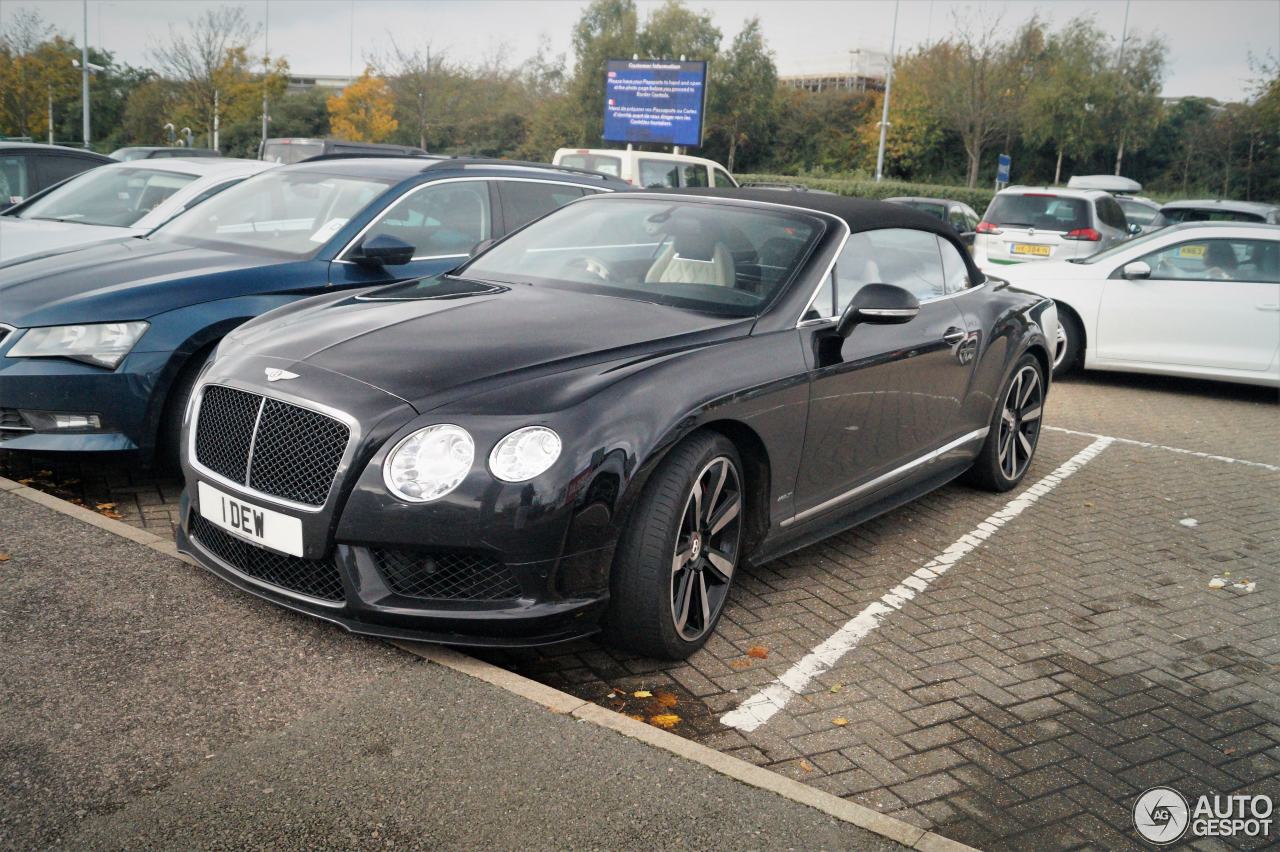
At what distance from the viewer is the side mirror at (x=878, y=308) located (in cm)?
452

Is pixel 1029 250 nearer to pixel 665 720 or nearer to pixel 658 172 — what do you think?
pixel 658 172

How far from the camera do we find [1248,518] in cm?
646

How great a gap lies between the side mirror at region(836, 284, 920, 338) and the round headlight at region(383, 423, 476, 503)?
5.91ft

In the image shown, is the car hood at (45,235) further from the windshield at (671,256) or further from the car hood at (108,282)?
the windshield at (671,256)

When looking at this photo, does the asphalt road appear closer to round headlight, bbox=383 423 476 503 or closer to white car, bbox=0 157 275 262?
round headlight, bbox=383 423 476 503

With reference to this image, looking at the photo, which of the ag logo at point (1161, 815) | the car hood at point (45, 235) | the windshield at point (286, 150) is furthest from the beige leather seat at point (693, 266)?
the windshield at point (286, 150)

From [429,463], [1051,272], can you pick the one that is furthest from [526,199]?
[1051,272]

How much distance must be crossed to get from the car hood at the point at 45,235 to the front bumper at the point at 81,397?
7.85 ft

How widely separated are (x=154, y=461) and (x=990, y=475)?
4.32 m

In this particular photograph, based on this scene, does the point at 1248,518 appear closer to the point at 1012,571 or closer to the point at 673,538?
the point at 1012,571

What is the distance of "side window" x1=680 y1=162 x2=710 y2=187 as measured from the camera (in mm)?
Answer: 17359

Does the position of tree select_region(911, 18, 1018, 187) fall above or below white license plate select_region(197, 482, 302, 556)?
above

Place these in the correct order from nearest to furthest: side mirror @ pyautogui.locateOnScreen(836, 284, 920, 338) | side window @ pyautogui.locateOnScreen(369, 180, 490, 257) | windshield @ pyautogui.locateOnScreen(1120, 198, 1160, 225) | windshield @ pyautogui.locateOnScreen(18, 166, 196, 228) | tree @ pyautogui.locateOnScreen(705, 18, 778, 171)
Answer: side mirror @ pyautogui.locateOnScreen(836, 284, 920, 338) < side window @ pyautogui.locateOnScreen(369, 180, 490, 257) < windshield @ pyautogui.locateOnScreen(18, 166, 196, 228) < windshield @ pyautogui.locateOnScreen(1120, 198, 1160, 225) < tree @ pyautogui.locateOnScreen(705, 18, 778, 171)

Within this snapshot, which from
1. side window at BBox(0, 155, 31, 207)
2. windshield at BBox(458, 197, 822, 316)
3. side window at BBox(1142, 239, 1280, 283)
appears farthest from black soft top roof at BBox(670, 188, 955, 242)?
side window at BBox(0, 155, 31, 207)
